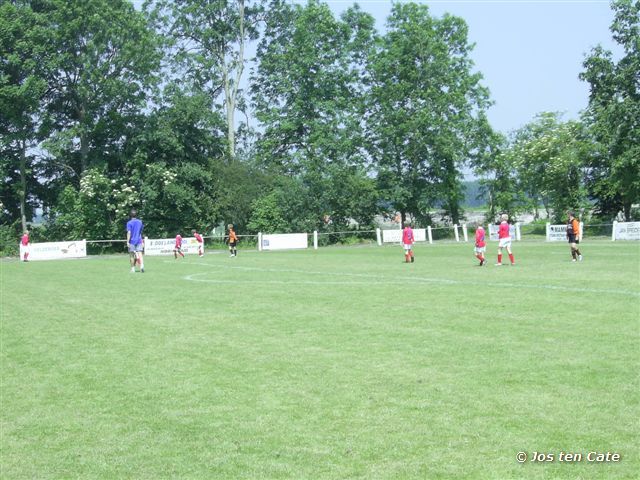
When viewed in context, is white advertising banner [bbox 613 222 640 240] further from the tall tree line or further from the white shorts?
the white shorts

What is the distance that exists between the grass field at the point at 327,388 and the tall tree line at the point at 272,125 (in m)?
45.9

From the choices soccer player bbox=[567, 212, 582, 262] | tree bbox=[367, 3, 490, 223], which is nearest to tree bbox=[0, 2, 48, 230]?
tree bbox=[367, 3, 490, 223]

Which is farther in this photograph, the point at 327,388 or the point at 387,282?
the point at 387,282

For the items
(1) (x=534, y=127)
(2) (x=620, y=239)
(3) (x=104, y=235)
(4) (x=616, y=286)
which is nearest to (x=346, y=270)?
(4) (x=616, y=286)

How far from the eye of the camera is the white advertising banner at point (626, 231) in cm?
4766

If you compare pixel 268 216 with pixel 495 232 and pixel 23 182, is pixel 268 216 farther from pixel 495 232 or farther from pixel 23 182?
pixel 23 182

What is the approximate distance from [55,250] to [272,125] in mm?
25025

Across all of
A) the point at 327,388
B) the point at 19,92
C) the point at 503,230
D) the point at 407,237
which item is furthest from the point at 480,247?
the point at 19,92

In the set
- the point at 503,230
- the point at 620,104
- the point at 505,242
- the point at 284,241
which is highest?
the point at 620,104

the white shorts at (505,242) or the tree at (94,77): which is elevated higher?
the tree at (94,77)

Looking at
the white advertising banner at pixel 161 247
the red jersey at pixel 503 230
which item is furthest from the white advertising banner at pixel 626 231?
the white advertising banner at pixel 161 247

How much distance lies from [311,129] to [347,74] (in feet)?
19.8

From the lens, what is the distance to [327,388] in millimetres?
7922

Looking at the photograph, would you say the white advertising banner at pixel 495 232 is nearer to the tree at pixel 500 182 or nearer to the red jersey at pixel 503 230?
the tree at pixel 500 182
